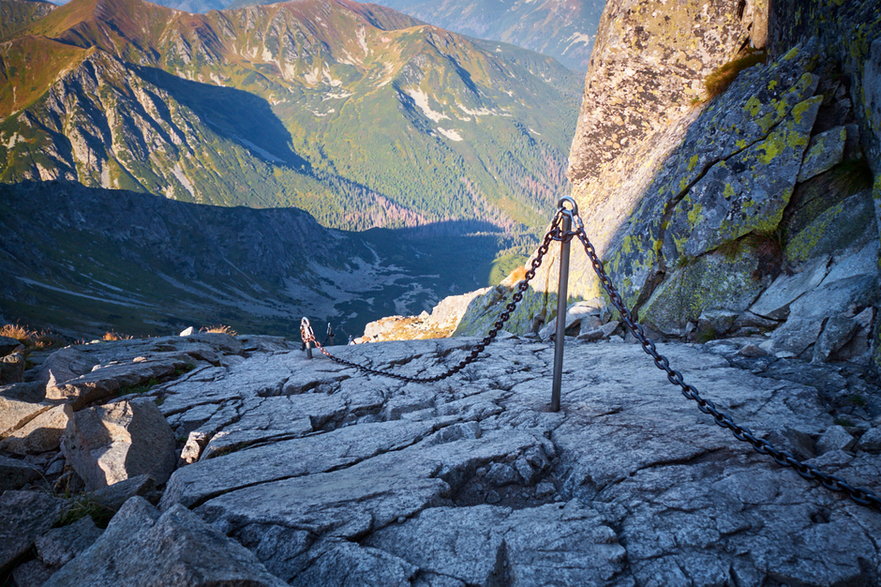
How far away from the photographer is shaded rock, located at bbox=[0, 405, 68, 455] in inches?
320

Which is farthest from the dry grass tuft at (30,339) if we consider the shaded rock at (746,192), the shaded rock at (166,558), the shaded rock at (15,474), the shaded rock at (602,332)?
the shaded rock at (746,192)

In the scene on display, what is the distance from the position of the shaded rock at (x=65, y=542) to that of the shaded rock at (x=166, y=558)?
2.14ft

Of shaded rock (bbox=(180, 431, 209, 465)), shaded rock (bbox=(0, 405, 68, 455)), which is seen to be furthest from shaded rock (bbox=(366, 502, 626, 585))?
shaded rock (bbox=(0, 405, 68, 455))

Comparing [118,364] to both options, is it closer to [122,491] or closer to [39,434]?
[39,434]

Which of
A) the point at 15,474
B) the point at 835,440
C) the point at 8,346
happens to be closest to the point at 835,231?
the point at 835,440

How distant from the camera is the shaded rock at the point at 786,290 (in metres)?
9.87

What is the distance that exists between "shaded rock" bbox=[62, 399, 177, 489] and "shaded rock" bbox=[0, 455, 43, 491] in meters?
0.59

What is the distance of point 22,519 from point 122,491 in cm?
105

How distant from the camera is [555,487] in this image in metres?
5.78

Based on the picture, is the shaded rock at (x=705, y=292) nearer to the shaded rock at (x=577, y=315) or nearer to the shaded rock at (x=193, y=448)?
the shaded rock at (x=577, y=315)

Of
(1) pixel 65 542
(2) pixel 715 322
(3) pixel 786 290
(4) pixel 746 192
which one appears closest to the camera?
(1) pixel 65 542

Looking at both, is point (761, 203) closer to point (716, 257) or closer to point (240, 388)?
point (716, 257)

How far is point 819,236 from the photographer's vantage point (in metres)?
10.2

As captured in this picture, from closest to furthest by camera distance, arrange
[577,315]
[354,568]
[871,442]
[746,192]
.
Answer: [354,568] < [871,442] < [746,192] < [577,315]
